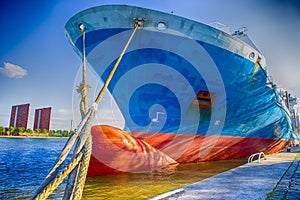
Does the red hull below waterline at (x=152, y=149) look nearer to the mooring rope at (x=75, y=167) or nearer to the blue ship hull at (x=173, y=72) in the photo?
the blue ship hull at (x=173, y=72)

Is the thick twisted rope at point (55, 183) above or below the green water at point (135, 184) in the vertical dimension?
above

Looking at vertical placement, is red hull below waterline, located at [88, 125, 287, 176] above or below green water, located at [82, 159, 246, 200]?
above

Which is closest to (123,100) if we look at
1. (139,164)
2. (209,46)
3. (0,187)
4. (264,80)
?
(139,164)

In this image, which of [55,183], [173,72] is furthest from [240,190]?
[173,72]

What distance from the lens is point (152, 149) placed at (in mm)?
6816

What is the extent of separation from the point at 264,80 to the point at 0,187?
980 cm

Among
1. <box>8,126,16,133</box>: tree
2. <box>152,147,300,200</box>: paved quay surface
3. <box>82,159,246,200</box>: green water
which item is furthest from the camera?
<box>8,126,16,133</box>: tree

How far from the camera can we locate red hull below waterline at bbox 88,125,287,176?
5.83 m

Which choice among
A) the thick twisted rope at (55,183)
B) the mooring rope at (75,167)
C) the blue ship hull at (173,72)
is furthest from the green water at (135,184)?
the thick twisted rope at (55,183)

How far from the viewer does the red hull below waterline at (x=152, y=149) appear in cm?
583

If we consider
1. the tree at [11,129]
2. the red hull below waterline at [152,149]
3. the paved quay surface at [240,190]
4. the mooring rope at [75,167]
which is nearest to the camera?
the mooring rope at [75,167]

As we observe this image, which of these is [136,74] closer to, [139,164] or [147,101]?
[147,101]

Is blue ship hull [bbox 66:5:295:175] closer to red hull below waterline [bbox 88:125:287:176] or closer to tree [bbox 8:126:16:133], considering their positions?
red hull below waterline [bbox 88:125:287:176]

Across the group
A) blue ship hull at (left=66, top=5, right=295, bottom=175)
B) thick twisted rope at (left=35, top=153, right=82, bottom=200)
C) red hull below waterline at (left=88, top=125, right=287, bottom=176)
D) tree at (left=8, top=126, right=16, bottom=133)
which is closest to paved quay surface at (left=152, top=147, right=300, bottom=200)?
thick twisted rope at (left=35, top=153, right=82, bottom=200)
